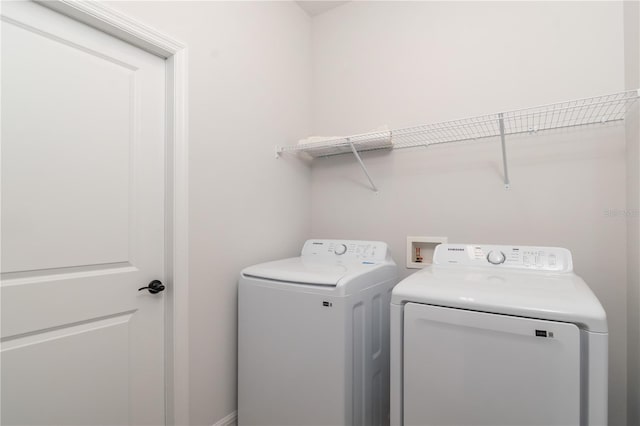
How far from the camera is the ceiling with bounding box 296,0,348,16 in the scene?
7.52 feet

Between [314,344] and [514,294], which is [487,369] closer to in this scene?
[514,294]

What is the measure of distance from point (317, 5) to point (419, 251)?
1892mm

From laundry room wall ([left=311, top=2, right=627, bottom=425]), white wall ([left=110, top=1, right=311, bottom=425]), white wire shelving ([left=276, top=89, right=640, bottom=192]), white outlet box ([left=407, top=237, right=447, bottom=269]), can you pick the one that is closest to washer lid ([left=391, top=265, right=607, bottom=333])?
laundry room wall ([left=311, top=2, right=627, bottom=425])

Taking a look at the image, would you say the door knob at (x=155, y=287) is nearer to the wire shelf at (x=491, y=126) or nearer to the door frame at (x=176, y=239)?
the door frame at (x=176, y=239)

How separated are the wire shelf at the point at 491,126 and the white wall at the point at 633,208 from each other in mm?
98

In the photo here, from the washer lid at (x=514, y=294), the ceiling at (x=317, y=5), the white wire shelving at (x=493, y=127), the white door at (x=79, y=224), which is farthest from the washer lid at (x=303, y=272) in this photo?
the ceiling at (x=317, y=5)

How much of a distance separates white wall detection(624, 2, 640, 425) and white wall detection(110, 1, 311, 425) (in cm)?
174

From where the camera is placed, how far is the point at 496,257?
1.53 metres

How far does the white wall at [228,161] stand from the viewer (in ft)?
5.06

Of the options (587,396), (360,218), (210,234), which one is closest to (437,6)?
(360,218)

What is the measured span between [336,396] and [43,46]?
176cm

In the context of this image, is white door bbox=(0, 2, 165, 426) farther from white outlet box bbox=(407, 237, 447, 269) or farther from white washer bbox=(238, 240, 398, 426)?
white outlet box bbox=(407, 237, 447, 269)

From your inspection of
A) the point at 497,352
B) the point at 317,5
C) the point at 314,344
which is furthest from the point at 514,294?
the point at 317,5

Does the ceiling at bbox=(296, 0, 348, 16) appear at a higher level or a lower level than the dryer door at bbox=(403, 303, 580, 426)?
higher
